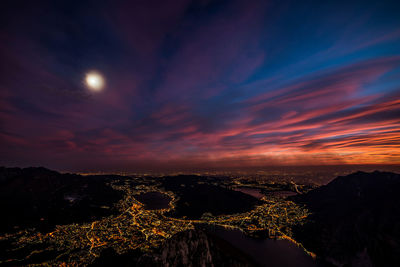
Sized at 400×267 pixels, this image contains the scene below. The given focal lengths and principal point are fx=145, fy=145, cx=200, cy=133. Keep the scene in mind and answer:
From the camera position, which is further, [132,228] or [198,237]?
[132,228]

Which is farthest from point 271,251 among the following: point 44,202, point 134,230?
point 44,202

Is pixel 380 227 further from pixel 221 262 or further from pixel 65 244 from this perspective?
pixel 65 244

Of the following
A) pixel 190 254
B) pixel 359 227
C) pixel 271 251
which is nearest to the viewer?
pixel 190 254

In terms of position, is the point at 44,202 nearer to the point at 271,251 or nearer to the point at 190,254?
the point at 190,254


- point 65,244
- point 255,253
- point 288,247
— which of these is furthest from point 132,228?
point 288,247

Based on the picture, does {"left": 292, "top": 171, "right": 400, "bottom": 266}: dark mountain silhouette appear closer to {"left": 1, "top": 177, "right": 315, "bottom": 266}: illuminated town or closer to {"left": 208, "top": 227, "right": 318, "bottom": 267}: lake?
{"left": 208, "top": 227, "right": 318, "bottom": 267}: lake

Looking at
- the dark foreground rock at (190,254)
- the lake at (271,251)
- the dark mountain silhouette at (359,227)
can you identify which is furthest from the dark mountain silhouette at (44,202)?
the dark mountain silhouette at (359,227)

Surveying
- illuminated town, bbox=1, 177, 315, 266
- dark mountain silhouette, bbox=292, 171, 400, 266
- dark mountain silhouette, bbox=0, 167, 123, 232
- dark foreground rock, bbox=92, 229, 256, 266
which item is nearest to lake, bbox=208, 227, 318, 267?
illuminated town, bbox=1, 177, 315, 266

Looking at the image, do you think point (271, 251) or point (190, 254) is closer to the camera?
point (190, 254)
